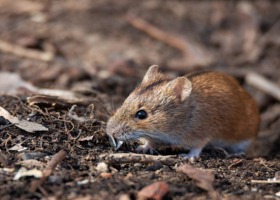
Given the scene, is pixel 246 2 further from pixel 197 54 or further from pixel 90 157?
pixel 90 157

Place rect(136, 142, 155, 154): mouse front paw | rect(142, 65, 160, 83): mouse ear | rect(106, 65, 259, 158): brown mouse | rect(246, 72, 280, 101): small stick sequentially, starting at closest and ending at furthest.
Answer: rect(136, 142, 155, 154): mouse front paw
rect(106, 65, 259, 158): brown mouse
rect(142, 65, 160, 83): mouse ear
rect(246, 72, 280, 101): small stick

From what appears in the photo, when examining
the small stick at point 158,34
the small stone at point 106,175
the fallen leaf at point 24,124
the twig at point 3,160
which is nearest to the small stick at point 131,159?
the small stone at point 106,175

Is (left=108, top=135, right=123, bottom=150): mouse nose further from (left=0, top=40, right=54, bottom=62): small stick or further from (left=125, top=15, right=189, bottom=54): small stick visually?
(left=125, top=15, right=189, bottom=54): small stick

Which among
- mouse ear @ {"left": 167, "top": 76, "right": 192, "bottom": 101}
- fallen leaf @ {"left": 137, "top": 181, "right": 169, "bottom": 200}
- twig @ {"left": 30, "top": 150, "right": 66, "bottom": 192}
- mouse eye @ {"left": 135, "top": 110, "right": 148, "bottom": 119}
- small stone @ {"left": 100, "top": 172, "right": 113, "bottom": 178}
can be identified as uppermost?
mouse ear @ {"left": 167, "top": 76, "right": 192, "bottom": 101}

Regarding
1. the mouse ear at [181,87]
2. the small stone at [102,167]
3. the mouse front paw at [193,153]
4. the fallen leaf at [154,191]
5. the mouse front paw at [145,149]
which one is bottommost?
the mouse front paw at [193,153]

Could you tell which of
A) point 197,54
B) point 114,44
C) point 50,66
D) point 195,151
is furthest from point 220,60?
point 195,151

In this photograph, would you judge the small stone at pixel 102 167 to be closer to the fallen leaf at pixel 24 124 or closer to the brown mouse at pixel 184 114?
the brown mouse at pixel 184 114

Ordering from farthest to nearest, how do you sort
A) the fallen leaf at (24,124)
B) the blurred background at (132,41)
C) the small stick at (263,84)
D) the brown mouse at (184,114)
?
the blurred background at (132,41) → the small stick at (263,84) → the brown mouse at (184,114) → the fallen leaf at (24,124)

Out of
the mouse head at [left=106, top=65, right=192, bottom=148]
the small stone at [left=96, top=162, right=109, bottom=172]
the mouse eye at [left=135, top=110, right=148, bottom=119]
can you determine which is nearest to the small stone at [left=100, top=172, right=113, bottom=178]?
the small stone at [left=96, top=162, right=109, bottom=172]
